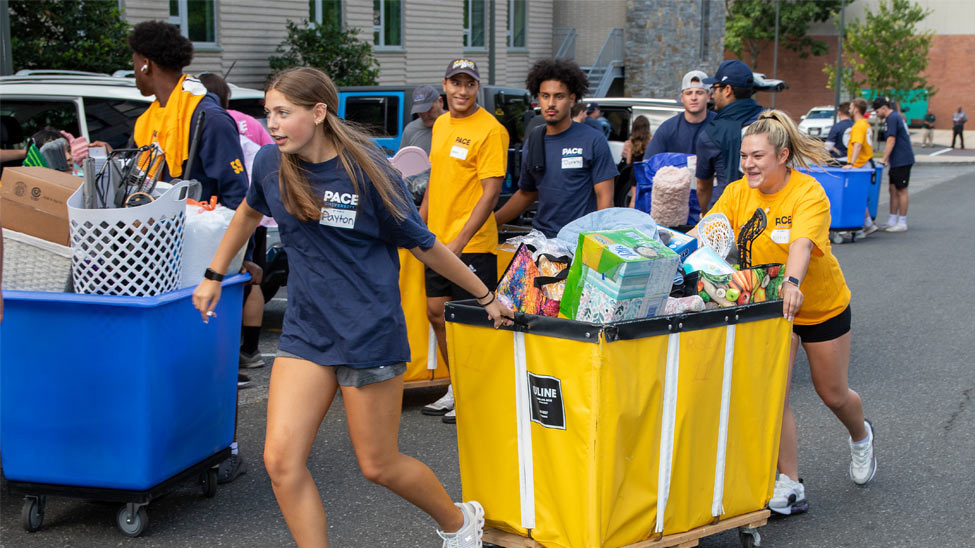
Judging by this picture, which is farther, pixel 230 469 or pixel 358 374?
pixel 230 469

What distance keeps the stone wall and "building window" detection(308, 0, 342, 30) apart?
12585mm

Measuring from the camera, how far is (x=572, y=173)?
5.37m

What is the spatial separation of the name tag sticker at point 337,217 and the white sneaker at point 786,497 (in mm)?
2157

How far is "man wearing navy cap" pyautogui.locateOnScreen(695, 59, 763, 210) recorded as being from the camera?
6.15 metres

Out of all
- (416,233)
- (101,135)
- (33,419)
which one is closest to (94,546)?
(33,419)

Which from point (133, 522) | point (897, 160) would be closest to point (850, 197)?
point (897, 160)

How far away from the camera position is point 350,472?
4.89 meters

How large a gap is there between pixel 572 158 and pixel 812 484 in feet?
6.55

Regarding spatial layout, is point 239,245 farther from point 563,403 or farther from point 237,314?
point 563,403

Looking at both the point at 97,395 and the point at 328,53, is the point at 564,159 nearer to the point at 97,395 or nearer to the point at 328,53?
the point at 97,395

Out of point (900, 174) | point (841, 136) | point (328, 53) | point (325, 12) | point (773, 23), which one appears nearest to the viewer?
point (900, 174)

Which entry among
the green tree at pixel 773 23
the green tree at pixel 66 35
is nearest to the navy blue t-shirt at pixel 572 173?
the green tree at pixel 66 35

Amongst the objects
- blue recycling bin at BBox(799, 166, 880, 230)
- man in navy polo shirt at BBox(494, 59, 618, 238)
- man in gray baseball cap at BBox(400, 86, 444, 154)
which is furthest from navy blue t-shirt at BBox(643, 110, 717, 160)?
blue recycling bin at BBox(799, 166, 880, 230)

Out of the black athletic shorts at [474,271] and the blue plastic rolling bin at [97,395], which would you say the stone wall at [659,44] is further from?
the blue plastic rolling bin at [97,395]
